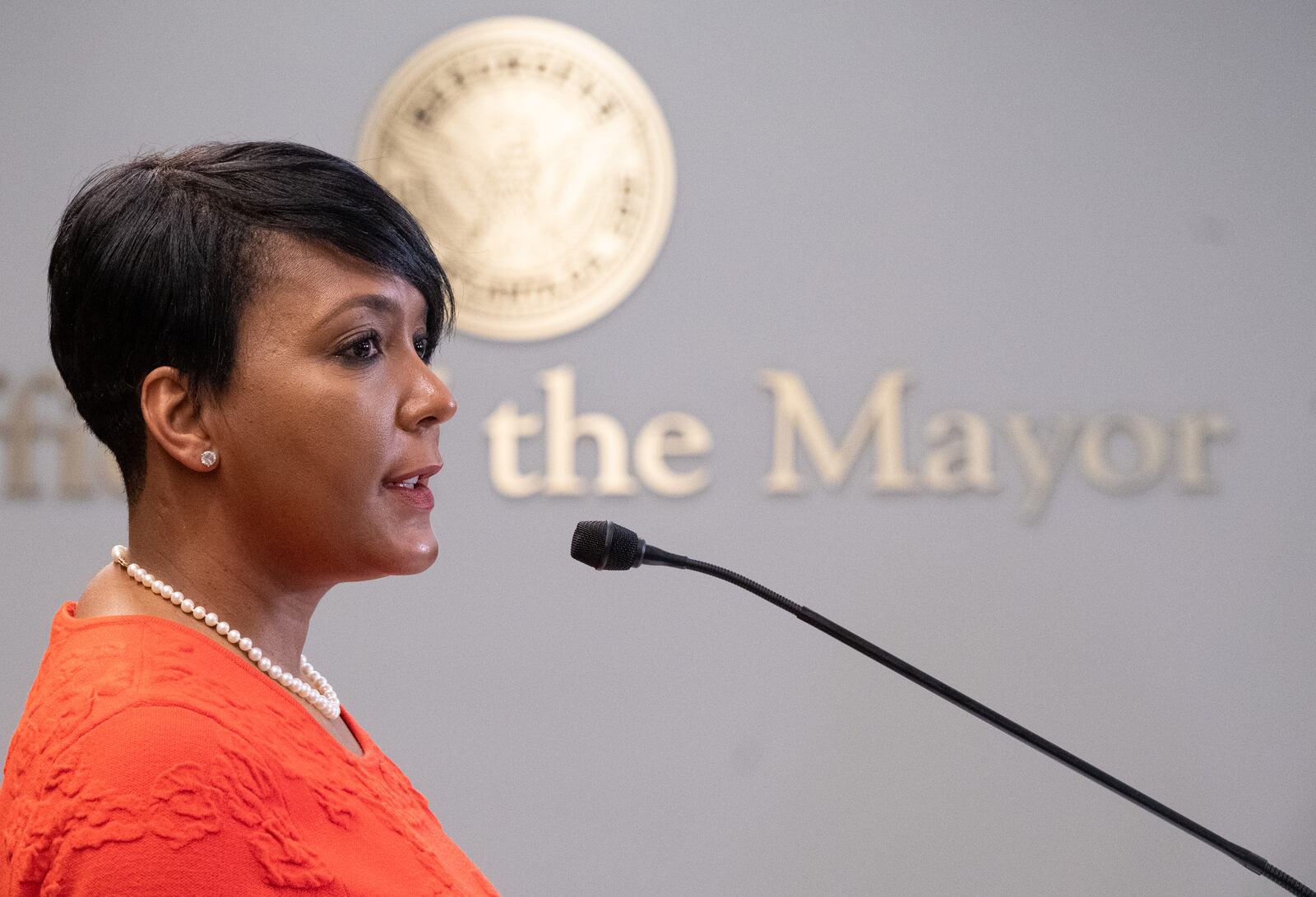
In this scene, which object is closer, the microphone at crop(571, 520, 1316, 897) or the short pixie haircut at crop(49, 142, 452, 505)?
the short pixie haircut at crop(49, 142, 452, 505)

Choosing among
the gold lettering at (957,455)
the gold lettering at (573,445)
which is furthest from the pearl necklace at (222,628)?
the gold lettering at (957,455)

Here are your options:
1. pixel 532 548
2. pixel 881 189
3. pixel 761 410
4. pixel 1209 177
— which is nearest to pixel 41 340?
pixel 532 548

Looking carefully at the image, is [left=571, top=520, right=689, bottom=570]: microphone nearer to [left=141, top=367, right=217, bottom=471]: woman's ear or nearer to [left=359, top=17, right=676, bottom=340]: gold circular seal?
[left=141, top=367, right=217, bottom=471]: woman's ear

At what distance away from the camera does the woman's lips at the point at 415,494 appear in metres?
0.92

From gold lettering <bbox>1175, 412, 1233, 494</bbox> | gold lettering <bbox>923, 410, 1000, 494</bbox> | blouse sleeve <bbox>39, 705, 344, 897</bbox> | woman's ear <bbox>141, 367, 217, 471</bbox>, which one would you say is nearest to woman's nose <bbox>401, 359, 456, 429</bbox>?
woman's ear <bbox>141, 367, 217, 471</bbox>

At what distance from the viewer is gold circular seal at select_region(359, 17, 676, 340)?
2.48 metres

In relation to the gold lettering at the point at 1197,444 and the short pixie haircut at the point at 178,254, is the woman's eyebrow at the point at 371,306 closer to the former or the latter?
the short pixie haircut at the point at 178,254

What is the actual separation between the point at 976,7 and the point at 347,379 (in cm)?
203

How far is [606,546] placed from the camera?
3.36ft

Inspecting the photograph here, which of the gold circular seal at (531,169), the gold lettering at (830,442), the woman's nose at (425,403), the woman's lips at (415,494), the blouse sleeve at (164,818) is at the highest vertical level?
the gold circular seal at (531,169)

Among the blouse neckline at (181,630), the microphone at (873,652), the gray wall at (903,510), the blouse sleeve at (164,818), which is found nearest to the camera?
the blouse sleeve at (164,818)

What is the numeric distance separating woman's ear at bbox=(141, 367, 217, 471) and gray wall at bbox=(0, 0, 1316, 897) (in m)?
1.64

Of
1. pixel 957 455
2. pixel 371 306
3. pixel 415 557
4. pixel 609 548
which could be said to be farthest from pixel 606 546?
pixel 957 455

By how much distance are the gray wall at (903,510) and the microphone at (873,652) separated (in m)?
1.43
